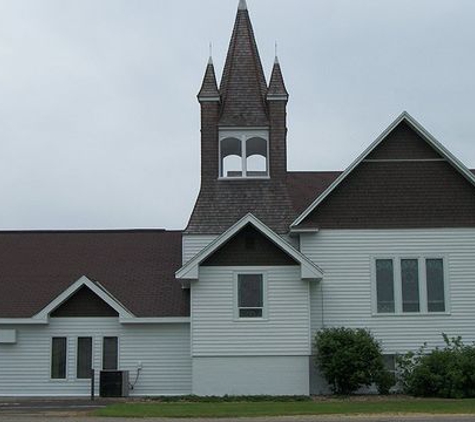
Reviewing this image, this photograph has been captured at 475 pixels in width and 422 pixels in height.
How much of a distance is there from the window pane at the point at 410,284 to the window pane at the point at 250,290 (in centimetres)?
503

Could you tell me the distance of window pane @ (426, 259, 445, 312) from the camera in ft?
102

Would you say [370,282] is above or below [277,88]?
below

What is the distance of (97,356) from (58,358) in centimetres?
139

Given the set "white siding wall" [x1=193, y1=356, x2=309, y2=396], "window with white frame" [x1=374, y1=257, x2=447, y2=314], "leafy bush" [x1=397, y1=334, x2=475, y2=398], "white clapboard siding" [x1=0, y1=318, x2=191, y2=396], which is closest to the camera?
"leafy bush" [x1=397, y1=334, x2=475, y2=398]

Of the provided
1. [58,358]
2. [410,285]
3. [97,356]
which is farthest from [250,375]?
[58,358]

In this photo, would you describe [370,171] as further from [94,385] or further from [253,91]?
[94,385]

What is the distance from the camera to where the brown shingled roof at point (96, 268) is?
3228 centimetres

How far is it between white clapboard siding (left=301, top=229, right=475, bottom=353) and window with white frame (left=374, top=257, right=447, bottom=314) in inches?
9.0

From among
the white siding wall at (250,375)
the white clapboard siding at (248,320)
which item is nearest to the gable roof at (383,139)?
the white clapboard siding at (248,320)

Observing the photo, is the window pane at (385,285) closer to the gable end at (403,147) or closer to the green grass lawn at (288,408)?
the gable end at (403,147)

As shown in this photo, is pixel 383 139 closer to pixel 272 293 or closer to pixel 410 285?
pixel 410 285

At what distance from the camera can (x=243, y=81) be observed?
35188 millimetres

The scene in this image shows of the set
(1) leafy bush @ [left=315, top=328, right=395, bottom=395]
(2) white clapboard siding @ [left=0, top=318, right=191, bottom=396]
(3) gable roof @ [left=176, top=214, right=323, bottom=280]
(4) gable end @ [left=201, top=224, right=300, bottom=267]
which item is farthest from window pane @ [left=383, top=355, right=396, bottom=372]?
(2) white clapboard siding @ [left=0, top=318, right=191, bottom=396]

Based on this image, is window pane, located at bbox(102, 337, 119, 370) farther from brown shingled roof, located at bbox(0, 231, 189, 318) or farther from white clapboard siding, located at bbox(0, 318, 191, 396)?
brown shingled roof, located at bbox(0, 231, 189, 318)
